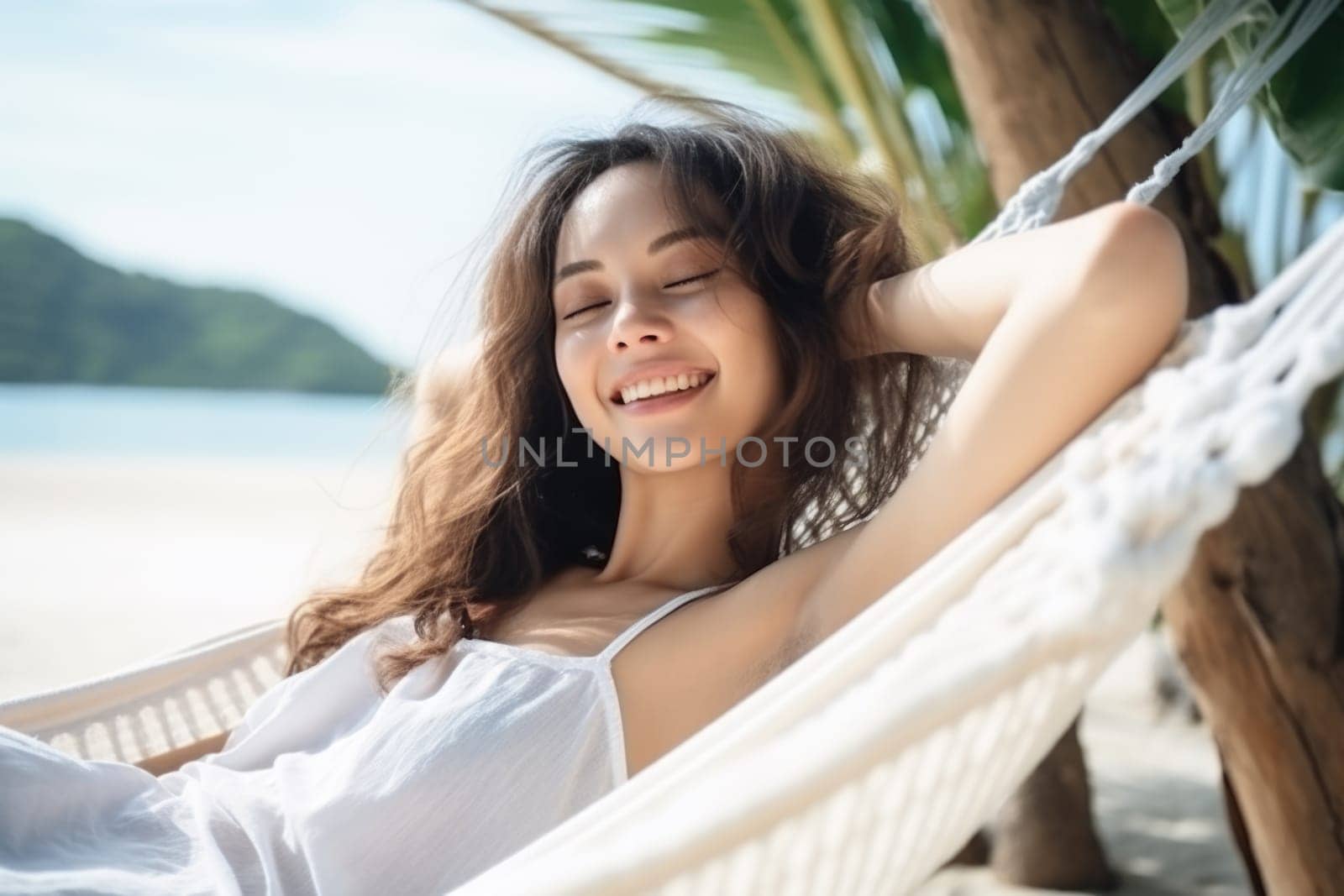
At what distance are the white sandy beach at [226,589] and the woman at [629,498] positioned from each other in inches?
12.2

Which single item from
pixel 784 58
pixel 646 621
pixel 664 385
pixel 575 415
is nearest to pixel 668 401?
pixel 664 385

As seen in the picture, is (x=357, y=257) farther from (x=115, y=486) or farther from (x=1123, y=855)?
(x=1123, y=855)

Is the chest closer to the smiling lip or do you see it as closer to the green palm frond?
the smiling lip

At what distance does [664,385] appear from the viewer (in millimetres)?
1316

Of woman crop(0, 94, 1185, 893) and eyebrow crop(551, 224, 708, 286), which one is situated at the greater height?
eyebrow crop(551, 224, 708, 286)

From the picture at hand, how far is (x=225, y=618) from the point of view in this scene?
261 inches

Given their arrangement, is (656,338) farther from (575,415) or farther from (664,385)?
(575,415)

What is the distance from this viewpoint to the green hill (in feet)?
81.0


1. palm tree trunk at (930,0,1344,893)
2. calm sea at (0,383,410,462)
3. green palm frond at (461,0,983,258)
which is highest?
green palm frond at (461,0,983,258)

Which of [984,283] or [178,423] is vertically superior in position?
[984,283]

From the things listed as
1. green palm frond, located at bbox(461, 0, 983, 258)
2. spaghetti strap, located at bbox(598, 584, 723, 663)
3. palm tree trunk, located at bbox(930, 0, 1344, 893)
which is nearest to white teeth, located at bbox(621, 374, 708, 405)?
spaghetti strap, located at bbox(598, 584, 723, 663)

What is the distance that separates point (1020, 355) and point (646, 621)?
20.5 inches

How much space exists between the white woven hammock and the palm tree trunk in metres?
0.81

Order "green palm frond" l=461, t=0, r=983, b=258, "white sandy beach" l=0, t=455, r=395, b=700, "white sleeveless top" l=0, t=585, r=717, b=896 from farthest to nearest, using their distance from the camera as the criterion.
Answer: "white sandy beach" l=0, t=455, r=395, b=700 → "green palm frond" l=461, t=0, r=983, b=258 → "white sleeveless top" l=0, t=585, r=717, b=896
